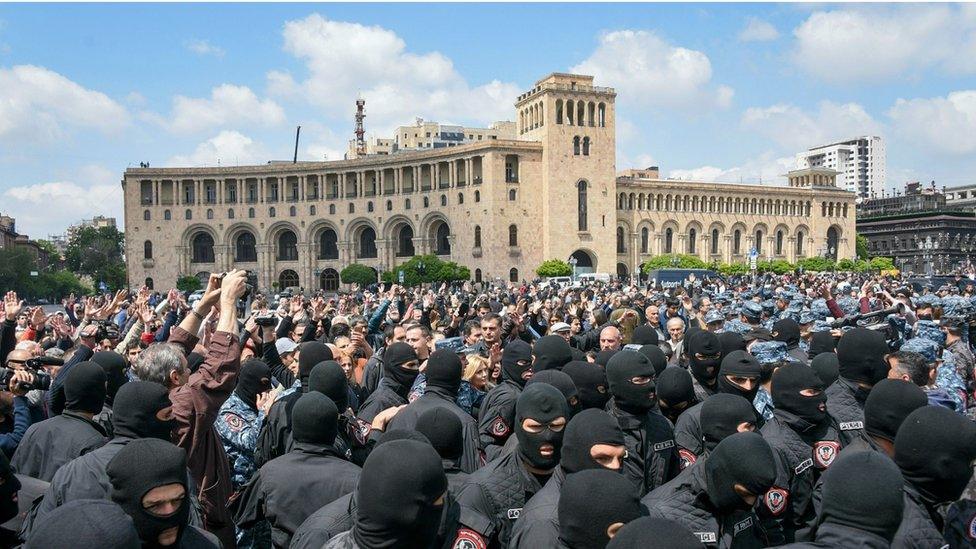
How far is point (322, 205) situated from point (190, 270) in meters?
14.1

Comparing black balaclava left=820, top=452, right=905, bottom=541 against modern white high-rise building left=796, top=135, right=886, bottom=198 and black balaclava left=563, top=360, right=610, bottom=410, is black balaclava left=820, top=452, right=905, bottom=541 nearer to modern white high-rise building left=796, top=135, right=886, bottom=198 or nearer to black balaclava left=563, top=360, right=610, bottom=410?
black balaclava left=563, top=360, right=610, bottom=410

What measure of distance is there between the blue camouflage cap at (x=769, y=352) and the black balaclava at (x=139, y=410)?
15.0 feet

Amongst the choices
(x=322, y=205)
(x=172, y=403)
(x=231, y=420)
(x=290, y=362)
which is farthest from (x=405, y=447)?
(x=322, y=205)

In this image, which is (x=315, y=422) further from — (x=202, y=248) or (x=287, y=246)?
(x=202, y=248)

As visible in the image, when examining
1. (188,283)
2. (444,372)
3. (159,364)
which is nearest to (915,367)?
(444,372)

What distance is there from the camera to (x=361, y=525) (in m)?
2.98

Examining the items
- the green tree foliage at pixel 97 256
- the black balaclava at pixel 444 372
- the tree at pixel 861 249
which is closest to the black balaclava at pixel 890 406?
the black balaclava at pixel 444 372

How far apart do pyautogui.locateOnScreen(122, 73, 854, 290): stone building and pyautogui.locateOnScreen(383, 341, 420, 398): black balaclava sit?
5898 cm

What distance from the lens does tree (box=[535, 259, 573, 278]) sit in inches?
2522

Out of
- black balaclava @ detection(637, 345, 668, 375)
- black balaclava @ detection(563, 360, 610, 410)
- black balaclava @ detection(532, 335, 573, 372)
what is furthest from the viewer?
black balaclava @ detection(532, 335, 573, 372)

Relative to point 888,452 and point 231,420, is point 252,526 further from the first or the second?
point 888,452

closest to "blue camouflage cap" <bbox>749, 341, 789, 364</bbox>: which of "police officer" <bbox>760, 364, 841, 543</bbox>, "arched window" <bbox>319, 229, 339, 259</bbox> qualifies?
"police officer" <bbox>760, 364, 841, 543</bbox>

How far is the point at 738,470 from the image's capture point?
3.53m

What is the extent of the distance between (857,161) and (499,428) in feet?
645
